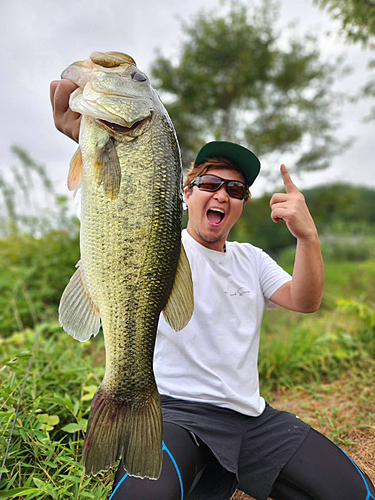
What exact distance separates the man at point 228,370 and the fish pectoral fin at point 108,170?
15.7 inches

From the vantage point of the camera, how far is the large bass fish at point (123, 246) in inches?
55.1

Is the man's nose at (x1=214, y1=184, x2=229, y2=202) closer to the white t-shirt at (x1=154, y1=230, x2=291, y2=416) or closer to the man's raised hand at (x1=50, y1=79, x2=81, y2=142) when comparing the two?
the white t-shirt at (x1=154, y1=230, x2=291, y2=416)

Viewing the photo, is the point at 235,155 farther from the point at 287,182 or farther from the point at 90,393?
the point at 90,393

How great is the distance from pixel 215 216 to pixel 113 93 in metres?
0.90

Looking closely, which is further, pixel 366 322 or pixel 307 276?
pixel 366 322

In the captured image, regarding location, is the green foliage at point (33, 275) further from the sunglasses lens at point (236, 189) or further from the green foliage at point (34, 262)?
the sunglasses lens at point (236, 189)

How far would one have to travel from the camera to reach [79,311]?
1.48 m

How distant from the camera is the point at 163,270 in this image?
1479mm

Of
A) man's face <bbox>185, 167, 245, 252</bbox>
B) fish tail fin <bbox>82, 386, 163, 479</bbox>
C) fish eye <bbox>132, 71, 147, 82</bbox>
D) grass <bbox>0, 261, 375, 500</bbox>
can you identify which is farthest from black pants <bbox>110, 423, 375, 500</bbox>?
fish eye <bbox>132, 71, 147, 82</bbox>

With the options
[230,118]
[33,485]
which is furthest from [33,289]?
[230,118]

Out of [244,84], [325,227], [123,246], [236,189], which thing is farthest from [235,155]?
[325,227]

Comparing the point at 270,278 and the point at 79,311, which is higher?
the point at 270,278

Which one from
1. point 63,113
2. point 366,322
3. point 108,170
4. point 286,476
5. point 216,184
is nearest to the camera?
point 108,170

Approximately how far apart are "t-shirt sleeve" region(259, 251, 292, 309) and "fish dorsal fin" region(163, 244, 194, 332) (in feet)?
2.63
